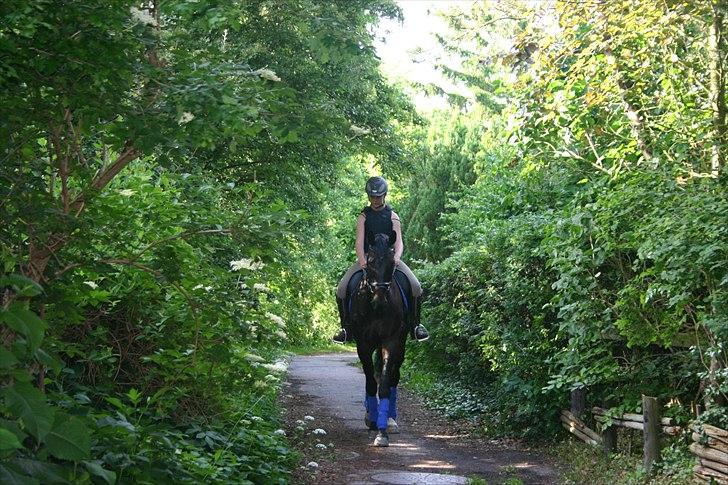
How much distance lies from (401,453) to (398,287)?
2106 millimetres

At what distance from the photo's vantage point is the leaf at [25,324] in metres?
3.64

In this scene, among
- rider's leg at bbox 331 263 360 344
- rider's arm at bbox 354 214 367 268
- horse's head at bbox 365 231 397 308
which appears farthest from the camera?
rider's leg at bbox 331 263 360 344

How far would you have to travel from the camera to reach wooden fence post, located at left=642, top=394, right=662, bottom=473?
8.20 meters

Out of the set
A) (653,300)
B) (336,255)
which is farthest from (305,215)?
(336,255)

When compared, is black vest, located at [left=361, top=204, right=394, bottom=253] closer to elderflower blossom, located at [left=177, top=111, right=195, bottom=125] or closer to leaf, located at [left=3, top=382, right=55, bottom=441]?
elderflower blossom, located at [left=177, top=111, right=195, bottom=125]

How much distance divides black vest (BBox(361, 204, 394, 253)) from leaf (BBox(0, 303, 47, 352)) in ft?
24.9

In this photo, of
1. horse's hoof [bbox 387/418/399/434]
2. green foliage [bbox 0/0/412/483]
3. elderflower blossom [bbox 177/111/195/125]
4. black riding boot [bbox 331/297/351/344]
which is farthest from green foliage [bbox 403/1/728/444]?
elderflower blossom [bbox 177/111/195/125]

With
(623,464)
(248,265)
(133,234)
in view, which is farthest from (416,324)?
(133,234)

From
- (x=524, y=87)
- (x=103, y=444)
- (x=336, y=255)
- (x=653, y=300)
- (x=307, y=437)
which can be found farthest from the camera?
(x=336, y=255)

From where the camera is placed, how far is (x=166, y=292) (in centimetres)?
790

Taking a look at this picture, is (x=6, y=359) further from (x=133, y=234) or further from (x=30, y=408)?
(x=133, y=234)

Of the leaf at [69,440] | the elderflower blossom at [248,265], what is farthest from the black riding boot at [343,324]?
the leaf at [69,440]

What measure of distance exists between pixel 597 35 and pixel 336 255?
28905 millimetres

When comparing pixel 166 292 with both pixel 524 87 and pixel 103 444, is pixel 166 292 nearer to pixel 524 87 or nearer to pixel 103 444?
pixel 103 444
